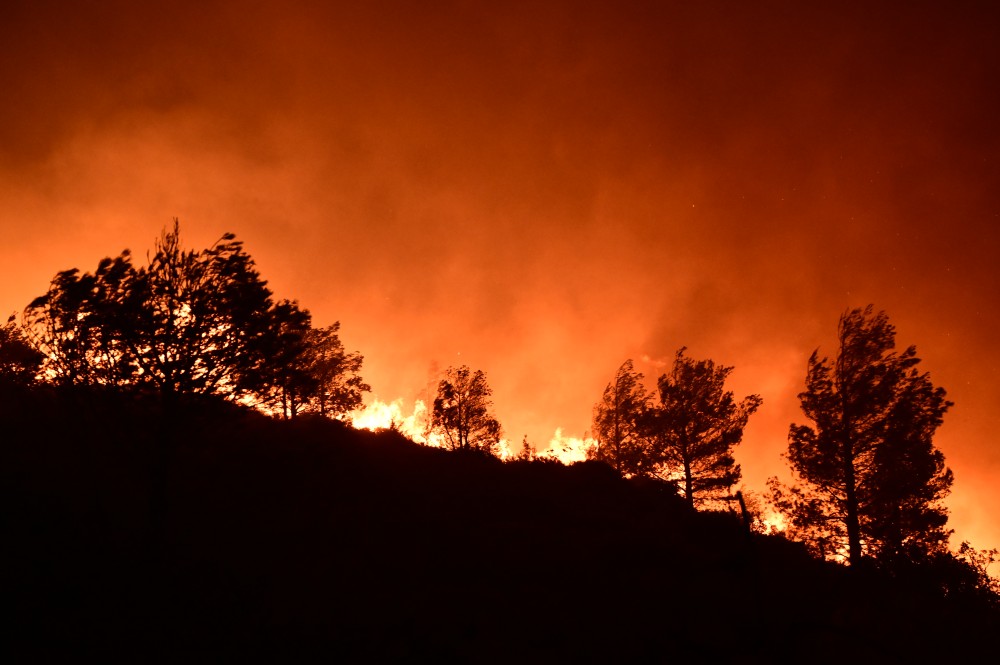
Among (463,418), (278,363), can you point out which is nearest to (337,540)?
(278,363)

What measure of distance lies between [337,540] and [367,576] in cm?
222

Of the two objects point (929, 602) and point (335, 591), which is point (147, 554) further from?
point (929, 602)

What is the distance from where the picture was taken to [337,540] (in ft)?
41.0

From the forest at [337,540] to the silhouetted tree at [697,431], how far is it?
6.14 m

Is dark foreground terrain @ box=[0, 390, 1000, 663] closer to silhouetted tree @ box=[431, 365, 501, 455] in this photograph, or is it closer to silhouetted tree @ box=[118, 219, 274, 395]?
silhouetted tree @ box=[118, 219, 274, 395]

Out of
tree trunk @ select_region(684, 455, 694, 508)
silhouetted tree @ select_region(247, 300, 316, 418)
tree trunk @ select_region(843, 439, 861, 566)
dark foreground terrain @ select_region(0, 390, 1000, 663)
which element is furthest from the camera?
tree trunk @ select_region(684, 455, 694, 508)

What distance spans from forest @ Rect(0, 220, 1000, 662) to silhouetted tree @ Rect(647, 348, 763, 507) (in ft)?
20.2

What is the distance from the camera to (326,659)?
809cm

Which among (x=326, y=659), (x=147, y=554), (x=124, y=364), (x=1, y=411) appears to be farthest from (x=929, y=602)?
(x=1, y=411)

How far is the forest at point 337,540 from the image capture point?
8.75 metres

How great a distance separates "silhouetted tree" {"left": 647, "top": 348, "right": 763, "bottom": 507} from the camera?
25812 millimetres

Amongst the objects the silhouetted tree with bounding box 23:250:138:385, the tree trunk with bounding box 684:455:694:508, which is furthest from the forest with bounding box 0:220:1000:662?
the tree trunk with bounding box 684:455:694:508

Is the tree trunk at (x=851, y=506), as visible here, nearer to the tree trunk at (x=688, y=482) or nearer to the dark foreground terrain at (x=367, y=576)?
the dark foreground terrain at (x=367, y=576)

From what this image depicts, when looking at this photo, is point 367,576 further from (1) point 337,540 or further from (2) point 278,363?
(2) point 278,363
